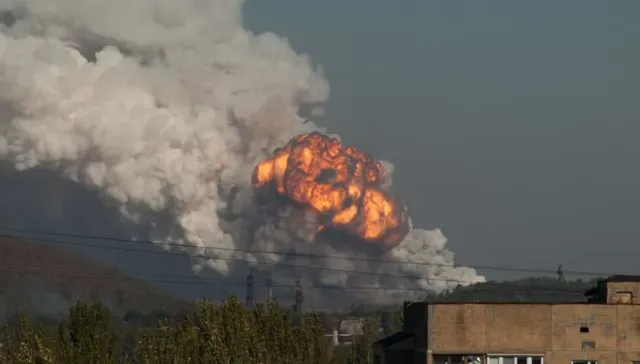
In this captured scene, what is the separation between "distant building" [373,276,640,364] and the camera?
291ft

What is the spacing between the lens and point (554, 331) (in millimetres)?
88938

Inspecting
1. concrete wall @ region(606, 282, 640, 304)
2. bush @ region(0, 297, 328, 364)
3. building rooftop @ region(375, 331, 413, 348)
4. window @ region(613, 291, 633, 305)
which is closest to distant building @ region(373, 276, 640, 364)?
concrete wall @ region(606, 282, 640, 304)

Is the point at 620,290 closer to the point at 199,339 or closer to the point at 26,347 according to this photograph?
the point at 199,339

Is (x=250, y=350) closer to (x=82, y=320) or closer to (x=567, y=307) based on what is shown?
(x=82, y=320)

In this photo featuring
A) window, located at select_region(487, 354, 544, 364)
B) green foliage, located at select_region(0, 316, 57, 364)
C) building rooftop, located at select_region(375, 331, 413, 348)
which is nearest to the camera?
green foliage, located at select_region(0, 316, 57, 364)

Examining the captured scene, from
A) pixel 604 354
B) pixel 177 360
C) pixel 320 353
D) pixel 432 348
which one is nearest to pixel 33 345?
pixel 177 360

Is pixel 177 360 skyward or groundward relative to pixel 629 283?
groundward

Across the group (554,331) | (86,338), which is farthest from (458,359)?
(86,338)

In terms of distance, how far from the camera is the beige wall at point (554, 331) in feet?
291

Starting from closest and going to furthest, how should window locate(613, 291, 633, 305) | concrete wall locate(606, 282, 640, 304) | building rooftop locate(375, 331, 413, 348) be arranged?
1. concrete wall locate(606, 282, 640, 304)
2. window locate(613, 291, 633, 305)
3. building rooftop locate(375, 331, 413, 348)

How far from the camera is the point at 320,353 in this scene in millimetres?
92438

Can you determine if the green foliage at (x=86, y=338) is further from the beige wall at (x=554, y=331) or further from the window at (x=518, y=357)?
the window at (x=518, y=357)

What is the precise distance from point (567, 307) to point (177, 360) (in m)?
26.4

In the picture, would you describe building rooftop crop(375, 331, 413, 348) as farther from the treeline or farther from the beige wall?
the beige wall
